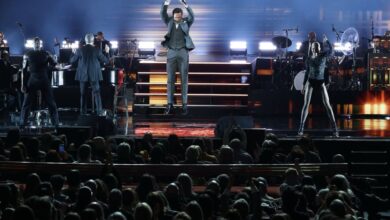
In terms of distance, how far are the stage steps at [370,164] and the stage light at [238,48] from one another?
11.9 meters

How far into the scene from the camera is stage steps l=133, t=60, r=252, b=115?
21.3 m

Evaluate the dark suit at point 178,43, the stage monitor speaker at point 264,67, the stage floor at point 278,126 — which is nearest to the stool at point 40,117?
the stage floor at point 278,126

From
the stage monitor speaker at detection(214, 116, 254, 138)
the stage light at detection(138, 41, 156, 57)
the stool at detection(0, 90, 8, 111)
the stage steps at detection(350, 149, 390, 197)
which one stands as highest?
the stage light at detection(138, 41, 156, 57)

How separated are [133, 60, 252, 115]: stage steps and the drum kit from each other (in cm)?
151

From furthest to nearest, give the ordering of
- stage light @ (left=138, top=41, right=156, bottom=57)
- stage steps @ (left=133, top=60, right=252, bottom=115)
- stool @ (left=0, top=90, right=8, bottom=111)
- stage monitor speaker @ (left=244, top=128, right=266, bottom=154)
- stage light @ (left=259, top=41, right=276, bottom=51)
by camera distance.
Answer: stage light @ (left=259, top=41, right=276, bottom=51), stage light @ (left=138, top=41, right=156, bottom=57), stage steps @ (left=133, top=60, right=252, bottom=115), stool @ (left=0, top=90, right=8, bottom=111), stage monitor speaker @ (left=244, top=128, right=266, bottom=154)

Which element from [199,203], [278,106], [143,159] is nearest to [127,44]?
[278,106]

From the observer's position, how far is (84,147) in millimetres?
11242

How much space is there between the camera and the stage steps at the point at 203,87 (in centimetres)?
2134

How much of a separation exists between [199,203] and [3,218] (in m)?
1.84

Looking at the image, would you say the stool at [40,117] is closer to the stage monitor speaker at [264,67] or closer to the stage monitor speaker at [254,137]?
the stage monitor speaker at [254,137]

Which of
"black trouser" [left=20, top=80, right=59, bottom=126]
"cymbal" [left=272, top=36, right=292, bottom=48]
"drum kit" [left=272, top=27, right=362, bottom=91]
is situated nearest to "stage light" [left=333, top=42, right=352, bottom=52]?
"drum kit" [left=272, top=27, right=362, bottom=91]

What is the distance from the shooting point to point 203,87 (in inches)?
865

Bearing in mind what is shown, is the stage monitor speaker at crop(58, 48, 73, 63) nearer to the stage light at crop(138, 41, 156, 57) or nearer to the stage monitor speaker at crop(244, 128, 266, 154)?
the stage light at crop(138, 41, 156, 57)

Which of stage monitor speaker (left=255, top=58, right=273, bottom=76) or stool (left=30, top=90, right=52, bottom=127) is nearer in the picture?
stool (left=30, top=90, right=52, bottom=127)
